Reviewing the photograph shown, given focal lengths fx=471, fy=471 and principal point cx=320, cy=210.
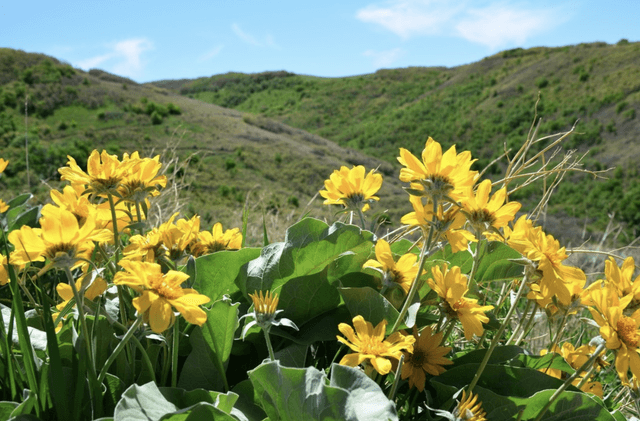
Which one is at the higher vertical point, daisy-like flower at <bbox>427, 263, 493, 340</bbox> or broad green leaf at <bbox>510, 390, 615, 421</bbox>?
daisy-like flower at <bbox>427, 263, 493, 340</bbox>

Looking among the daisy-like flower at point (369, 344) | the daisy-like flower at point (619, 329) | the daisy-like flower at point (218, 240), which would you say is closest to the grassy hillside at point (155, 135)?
the daisy-like flower at point (218, 240)

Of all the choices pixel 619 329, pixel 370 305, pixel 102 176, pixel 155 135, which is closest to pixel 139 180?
pixel 102 176

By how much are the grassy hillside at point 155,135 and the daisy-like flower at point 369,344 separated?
1339 centimetres

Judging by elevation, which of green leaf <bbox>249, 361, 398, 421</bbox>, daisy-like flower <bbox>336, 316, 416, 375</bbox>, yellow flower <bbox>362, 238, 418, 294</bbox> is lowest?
green leaf <bbox>249, 361, 398, 421</bbox>

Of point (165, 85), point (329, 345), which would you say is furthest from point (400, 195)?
point (165, 85)

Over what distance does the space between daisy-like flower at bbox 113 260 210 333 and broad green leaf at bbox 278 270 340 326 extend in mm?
331

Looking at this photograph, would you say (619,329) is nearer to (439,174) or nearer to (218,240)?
(439,174)

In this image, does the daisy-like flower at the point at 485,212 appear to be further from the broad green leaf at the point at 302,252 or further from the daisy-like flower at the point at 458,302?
the broad green leaf at the point at 302,252

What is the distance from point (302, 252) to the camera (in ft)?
3.36

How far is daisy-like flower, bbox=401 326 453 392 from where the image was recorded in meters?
0.86

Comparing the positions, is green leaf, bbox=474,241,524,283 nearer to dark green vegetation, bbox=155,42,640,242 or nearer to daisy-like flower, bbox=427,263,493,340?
daisy-like flower, bbox=427,263,493,340

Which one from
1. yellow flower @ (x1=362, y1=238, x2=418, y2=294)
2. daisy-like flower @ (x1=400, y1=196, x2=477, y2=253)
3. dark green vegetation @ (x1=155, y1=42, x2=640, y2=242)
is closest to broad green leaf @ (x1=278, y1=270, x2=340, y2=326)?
yellow flower @ (x1=362, y1=238, x2=418, y2=294)

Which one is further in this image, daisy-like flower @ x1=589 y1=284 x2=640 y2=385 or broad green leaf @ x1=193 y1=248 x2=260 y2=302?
broad green leaf @ x1=193 y1=248 x2=260 y2=302

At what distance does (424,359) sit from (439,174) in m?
0.36
